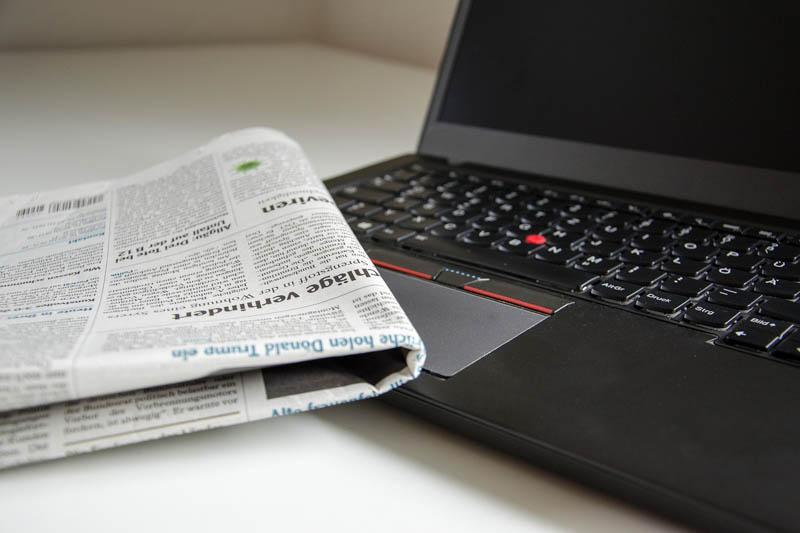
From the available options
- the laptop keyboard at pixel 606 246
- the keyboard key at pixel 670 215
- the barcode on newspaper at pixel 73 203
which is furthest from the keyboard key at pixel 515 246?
the barcode on newspaper at pixel 73 203

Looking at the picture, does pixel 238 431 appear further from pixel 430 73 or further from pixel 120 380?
pixel 430 73

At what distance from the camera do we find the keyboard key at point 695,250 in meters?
0.50

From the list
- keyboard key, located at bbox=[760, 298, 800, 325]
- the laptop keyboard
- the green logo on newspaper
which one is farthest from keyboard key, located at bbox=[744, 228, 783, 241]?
the green logo on newspaper

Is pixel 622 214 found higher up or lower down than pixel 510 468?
higher up

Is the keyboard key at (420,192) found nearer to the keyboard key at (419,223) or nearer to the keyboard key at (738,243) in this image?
the keyboard key at (419,223)

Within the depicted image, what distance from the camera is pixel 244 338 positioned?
374 mm

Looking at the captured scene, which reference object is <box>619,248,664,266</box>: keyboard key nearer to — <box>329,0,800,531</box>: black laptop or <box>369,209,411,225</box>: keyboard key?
<box>329,0,800,531</box>: black laptop

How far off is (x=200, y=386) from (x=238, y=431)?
0.03m

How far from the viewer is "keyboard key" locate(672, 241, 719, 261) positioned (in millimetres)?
501

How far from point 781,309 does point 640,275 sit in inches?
3.1

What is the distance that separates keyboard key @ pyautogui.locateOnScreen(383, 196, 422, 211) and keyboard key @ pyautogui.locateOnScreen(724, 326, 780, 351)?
0.91 ft

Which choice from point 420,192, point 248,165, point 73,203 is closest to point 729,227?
point 420,192

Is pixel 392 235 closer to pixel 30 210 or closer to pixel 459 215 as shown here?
pixel 459 215

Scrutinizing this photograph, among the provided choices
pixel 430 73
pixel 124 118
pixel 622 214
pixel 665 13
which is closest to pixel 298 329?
pixel 622 214
